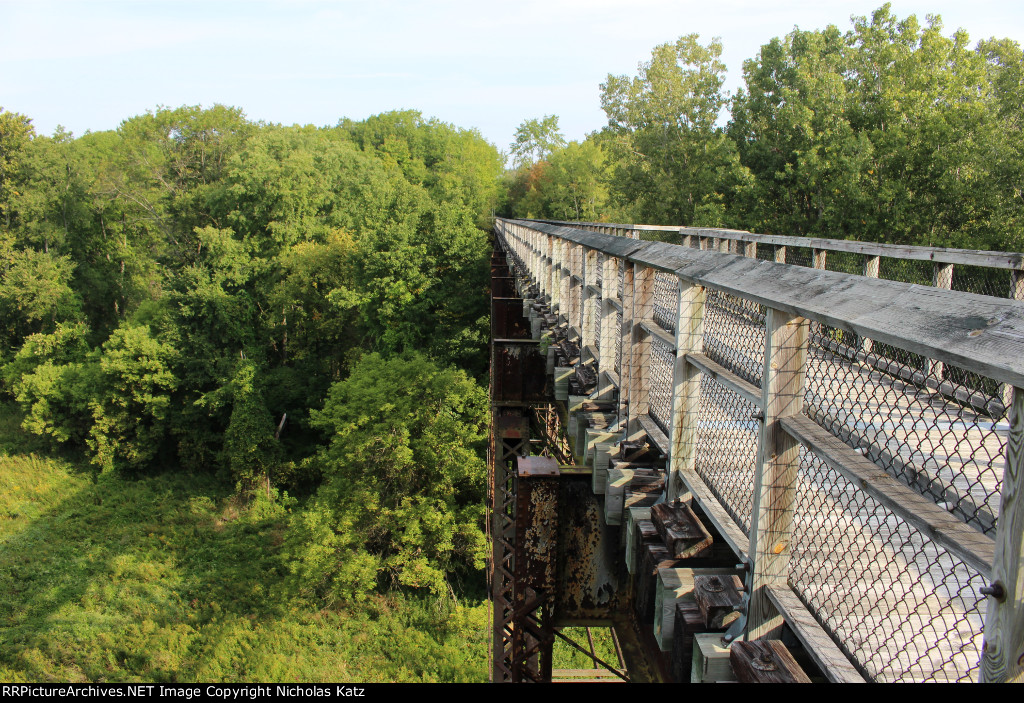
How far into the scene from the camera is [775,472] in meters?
2.13

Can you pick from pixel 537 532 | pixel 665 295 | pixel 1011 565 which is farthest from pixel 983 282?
pixel 1011 565

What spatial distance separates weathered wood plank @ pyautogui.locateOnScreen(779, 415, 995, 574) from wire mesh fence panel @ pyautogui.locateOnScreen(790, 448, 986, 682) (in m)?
0.13

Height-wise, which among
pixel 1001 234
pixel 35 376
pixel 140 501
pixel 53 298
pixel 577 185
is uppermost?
pixel 577 185

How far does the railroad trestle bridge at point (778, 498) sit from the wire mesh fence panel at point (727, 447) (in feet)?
0.03

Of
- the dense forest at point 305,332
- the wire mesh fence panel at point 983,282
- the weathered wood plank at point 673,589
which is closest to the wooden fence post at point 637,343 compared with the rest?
the weathered wood plank at point 673,589

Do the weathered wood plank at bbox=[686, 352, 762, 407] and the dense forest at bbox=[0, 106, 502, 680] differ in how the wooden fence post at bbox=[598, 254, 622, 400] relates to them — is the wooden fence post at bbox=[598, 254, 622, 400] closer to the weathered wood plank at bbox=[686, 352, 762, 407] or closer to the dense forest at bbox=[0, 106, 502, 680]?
the weathered wood plank at bbox=[686, 352, 762, 407]

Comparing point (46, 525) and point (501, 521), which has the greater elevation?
point (501, 521)

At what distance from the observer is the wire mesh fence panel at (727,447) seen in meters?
Result: 2.67

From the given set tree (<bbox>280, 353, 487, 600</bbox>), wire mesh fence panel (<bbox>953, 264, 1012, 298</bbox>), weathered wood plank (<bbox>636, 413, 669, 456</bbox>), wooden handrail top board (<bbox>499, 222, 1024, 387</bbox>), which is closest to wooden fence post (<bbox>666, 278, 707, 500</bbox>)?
weathered wood plank (<bbox>636, 413, 669, 456</bbox>)

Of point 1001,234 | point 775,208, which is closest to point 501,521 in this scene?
point 1001,234

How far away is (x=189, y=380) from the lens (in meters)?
29.5

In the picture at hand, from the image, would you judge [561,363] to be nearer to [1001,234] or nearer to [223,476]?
[1001,234]

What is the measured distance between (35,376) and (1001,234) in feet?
115

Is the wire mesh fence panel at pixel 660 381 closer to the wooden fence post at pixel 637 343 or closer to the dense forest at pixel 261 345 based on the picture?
the wooden fence post at pixel 637 343
